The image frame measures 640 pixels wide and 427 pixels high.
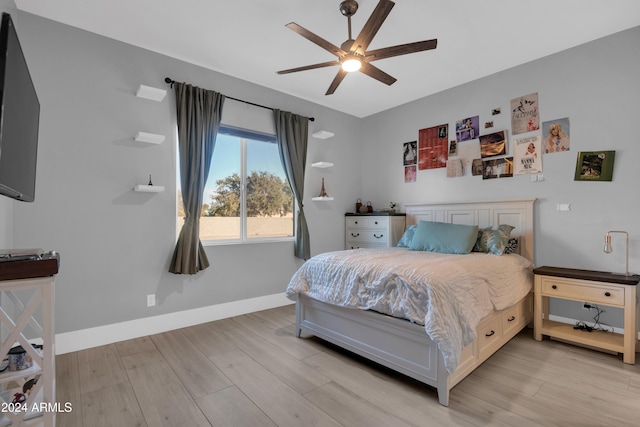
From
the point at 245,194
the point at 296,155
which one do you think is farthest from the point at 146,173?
the point at 296,155

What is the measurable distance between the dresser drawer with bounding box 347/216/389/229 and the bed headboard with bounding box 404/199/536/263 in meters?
0.46

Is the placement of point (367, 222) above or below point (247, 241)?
above

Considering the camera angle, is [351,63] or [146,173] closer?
[351,63]

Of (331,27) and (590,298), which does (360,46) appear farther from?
(590,298)

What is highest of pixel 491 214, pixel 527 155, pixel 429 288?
pixel 527 155

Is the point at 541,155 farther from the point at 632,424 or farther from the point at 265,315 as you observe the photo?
the point at 265,315

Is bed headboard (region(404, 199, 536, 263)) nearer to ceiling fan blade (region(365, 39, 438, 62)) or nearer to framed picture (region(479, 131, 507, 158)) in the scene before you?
framed picture (region(479, 131, 507, 158))

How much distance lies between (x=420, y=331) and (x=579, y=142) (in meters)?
2.58

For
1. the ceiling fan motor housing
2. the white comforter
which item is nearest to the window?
the white comforter

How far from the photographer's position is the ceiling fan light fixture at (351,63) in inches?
90.0

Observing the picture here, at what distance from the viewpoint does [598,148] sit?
2.87 m

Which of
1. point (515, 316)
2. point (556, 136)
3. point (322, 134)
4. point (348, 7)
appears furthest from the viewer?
point (322, 134)

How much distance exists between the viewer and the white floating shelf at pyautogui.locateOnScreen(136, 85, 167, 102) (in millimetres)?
2749

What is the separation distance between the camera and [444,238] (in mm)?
3178
